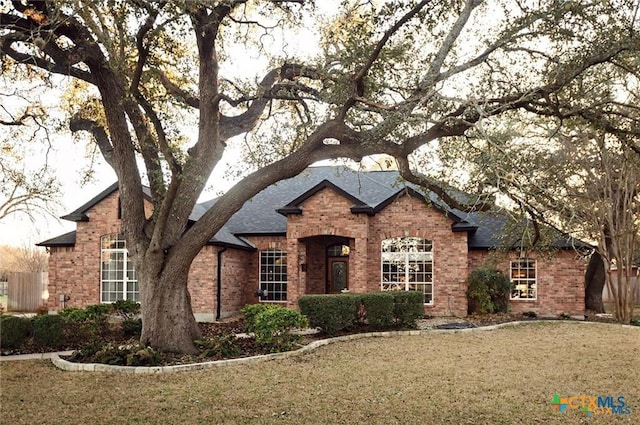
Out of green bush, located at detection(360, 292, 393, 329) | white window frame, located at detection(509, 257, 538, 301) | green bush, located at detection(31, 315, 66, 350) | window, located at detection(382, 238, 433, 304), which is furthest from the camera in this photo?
white window frame, located at detection(509, 257, 538, 301)

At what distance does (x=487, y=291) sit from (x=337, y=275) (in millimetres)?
5826

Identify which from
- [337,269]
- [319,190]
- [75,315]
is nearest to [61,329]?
[75,315]

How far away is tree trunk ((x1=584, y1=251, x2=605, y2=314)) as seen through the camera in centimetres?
2377

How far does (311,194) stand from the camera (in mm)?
20328

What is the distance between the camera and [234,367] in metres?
10.1

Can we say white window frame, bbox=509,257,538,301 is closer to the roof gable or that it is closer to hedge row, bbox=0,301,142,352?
the roof gable

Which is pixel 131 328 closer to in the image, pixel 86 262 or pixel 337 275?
pixel 86 262

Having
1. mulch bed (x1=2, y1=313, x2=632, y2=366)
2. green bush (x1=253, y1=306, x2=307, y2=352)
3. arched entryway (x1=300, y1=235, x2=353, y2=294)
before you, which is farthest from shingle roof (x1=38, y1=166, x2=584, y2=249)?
green bush (x1=253, y1=306, x2=307, y2=352)

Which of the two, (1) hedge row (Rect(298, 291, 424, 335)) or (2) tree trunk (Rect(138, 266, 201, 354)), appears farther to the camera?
(1) hedge row (Rect(298, 291, 424, 335))

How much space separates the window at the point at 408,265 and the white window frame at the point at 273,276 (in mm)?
3912

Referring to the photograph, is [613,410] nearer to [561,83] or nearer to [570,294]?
[561,83]

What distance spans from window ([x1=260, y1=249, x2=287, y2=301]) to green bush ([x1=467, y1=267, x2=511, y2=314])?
6.88 meters

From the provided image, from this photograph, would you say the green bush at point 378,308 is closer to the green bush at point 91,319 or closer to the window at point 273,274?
the green bush at point 91,319

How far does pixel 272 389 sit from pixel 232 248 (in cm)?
1220
